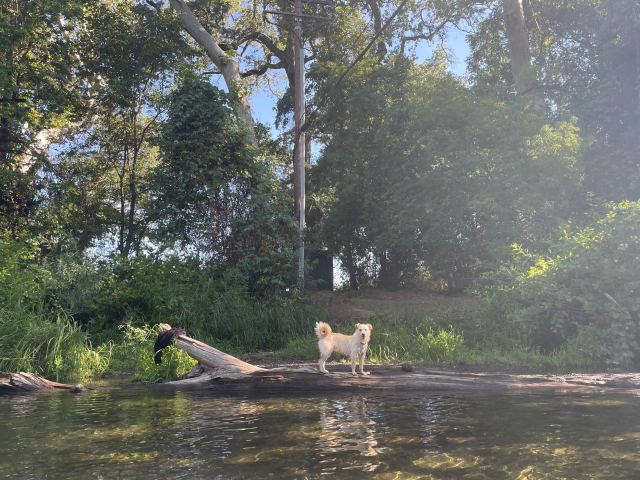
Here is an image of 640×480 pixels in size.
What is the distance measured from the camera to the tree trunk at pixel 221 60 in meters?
19.6

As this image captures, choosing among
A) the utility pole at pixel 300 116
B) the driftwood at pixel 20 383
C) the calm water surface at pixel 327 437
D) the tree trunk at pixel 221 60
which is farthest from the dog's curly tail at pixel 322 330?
the tree trunk at pixel 221 60

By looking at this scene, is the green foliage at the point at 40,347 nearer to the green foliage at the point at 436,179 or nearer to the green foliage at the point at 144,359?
the green foliage at the point at 144,359

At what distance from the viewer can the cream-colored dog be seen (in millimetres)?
8023

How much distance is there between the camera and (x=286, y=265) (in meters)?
16.5

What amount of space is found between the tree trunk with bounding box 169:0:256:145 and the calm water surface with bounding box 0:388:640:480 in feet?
44.4

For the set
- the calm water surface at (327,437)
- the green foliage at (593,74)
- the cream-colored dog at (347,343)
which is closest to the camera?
the calm water surface at (327,437)

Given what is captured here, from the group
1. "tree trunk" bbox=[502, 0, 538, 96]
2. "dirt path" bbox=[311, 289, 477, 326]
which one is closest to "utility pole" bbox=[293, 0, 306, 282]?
"dirt path" bbox=[311, 289, 477, 326]

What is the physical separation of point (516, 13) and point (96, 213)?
17311 mm

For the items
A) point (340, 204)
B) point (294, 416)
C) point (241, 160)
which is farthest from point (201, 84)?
point (294, 416)

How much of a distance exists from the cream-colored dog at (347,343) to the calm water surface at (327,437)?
75 cm

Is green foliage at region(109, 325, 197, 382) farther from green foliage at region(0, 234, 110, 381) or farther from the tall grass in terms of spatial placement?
the tall grass

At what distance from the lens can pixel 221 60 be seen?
21016 mm

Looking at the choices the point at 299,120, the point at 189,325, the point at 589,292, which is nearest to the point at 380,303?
the point at 299,120

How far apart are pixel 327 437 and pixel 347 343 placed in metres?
3.12
